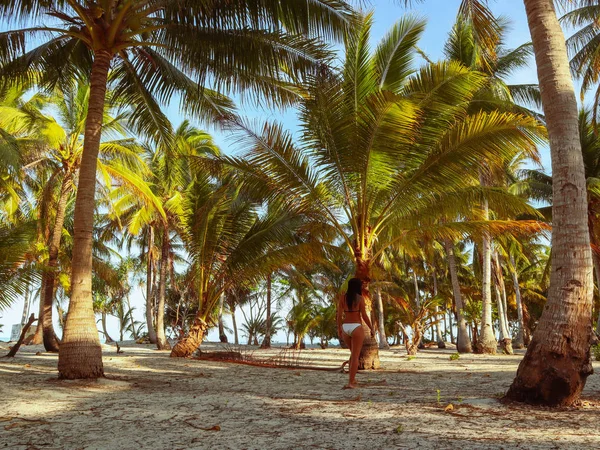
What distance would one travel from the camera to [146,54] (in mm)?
9719

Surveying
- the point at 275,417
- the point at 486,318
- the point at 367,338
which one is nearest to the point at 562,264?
the point at 275,417

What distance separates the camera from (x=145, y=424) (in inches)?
177

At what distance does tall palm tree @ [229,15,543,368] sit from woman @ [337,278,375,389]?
9.80ft

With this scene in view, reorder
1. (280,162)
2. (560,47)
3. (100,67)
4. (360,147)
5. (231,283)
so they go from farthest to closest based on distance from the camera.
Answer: (231,283), (280,162), (360,147), (100,67), (560,47)

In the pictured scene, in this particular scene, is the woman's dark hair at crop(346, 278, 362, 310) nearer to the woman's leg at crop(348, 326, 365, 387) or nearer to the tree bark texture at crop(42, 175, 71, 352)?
the woman's leg at crop(348, 326, 365, 387)

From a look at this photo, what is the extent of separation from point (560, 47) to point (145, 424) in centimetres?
589

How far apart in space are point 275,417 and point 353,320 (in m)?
2.35

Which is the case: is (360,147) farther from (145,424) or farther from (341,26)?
(145,424)

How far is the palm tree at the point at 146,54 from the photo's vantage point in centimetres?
782

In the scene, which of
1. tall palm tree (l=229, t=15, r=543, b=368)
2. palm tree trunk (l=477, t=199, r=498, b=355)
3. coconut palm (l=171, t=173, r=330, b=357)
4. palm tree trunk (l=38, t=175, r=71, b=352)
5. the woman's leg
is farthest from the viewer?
palm tree trunk (l=477, t=199, r=498, b=355)

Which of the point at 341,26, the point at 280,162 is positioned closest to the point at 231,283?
the point at 280,162

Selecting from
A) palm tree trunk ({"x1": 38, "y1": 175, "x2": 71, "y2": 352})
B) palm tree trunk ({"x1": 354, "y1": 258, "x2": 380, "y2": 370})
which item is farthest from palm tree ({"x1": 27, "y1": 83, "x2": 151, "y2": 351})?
palm tree trunk ({"x1": 354, "y1": 258, "x2": 380, "y2": 370})

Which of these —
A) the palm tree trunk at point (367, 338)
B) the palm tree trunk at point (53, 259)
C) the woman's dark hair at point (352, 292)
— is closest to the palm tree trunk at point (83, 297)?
the woman's dark hair at point (352, 292)

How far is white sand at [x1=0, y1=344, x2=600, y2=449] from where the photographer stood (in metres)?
3.76
